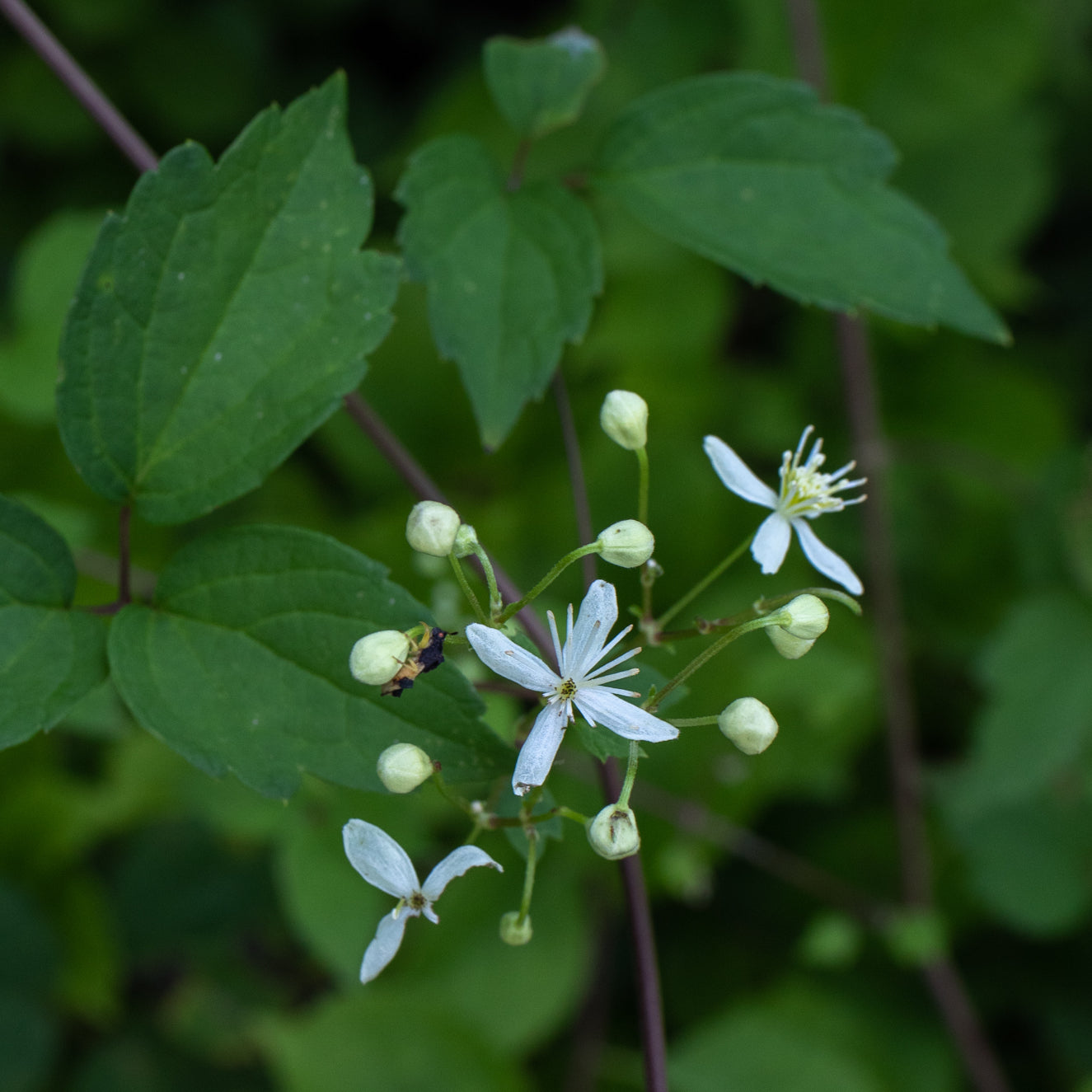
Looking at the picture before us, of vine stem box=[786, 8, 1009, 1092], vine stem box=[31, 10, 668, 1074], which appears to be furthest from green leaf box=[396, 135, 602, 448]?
vine stem box=[786, 8, 1009, 1092]

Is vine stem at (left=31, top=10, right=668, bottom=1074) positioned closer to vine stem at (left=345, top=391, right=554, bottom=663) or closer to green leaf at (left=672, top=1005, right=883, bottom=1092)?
vine stem at (left=345, top=391, right=554, bottom=663)

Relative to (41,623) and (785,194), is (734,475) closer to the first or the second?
(785,194)

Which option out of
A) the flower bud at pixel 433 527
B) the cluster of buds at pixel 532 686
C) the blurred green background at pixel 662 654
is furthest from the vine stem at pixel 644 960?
the blurred green background at pixel 662 654

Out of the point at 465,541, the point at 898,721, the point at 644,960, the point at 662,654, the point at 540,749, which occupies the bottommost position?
the point at 898,721

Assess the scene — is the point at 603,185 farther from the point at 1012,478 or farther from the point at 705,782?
the point at 1012,478

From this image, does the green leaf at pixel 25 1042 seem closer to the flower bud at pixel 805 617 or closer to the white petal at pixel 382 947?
the white petal at pixel 382 947

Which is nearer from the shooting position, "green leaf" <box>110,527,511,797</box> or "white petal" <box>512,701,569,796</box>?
"white petal" <box>512,701,569,796</box>

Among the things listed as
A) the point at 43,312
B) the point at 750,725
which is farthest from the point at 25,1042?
the point at 750,725
